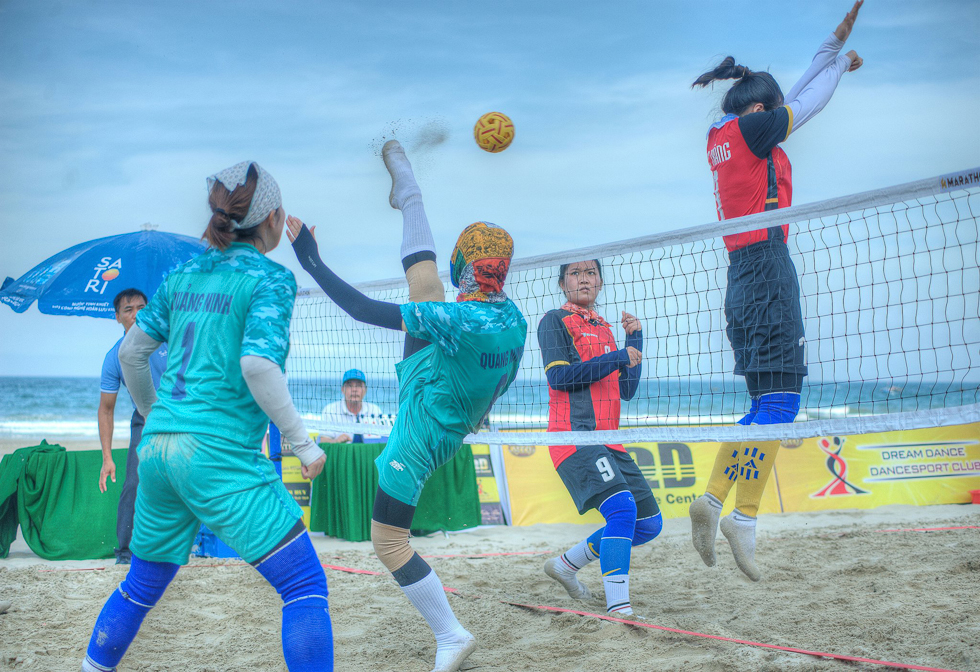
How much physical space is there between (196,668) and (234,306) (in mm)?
1861

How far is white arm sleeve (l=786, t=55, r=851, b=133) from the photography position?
358cm

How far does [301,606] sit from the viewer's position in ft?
7.17

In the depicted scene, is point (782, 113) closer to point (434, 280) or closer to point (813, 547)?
point (434, 280)

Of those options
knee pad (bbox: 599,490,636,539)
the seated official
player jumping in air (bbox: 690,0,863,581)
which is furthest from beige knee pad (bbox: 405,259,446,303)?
the seated official

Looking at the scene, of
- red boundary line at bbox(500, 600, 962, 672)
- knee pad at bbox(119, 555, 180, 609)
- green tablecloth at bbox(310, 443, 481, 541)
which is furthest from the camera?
green tablecloth at bbox(310, 443, 481, 541)

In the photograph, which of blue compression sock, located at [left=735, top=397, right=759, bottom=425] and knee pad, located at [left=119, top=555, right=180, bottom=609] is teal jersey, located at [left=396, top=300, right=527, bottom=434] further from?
blue compression sock, located at [left=735, top=397, right=759, bottom=425]

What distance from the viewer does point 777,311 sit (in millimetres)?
3482

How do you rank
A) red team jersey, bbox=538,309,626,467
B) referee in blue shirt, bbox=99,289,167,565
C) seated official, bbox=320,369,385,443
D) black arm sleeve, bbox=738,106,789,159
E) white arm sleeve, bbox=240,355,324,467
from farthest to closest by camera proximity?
seated official, bbox=320,369,385,443 < referee in blue shirt, bbox=99,289,167,565 < red team jersey, bbox=538,309,626,467 < black arm sleeve, bbox=738,106,789,159 < white arm sleeve, bbox=240,355,324,467

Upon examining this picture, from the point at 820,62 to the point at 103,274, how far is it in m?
5.53

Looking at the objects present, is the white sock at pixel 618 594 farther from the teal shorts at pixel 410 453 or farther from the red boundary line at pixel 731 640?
the teal shorts at pixel 410 453

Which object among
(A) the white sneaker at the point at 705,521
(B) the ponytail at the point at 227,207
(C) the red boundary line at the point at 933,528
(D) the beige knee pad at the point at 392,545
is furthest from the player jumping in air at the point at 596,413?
(C) the red boundary line at the point at 933,528

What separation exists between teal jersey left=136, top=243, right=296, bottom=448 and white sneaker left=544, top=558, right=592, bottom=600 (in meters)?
2.41

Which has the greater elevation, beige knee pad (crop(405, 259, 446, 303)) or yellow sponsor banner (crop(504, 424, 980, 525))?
beige knee pad (crop(405, 259, 446, 303))

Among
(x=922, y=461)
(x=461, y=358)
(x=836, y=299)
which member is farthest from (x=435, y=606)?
(x=922, y=461)
